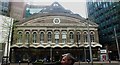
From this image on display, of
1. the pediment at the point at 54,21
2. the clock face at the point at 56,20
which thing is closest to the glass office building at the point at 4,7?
the pediment at the point at 54,21

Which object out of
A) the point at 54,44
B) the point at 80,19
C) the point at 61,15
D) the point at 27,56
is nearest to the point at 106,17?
the point at 80,19

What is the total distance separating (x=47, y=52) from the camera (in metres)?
41.8

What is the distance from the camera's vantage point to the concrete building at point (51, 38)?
136 ft

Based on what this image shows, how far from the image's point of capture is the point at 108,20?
51.3m

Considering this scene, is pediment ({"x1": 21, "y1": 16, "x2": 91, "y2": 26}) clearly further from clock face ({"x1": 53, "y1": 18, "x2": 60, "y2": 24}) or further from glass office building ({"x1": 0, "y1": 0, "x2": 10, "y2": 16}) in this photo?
glass office building ({"x1": 0, "y1": 0, "x2": 10, "y2": 16})

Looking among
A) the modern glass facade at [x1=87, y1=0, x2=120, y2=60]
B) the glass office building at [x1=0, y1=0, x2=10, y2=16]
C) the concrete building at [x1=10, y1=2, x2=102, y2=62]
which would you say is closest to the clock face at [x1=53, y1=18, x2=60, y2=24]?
the concrete building at [x1=10, y1=2, x2=102, y2=62]

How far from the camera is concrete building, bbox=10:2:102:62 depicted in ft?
136

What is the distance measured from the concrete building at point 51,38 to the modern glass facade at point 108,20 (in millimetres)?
6770

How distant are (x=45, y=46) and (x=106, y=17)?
21.8 metres

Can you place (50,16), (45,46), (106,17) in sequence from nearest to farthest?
1. (45,46)
2. (50,16)
3. (106,17)

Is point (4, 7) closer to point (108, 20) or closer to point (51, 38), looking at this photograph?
point (51, 38)

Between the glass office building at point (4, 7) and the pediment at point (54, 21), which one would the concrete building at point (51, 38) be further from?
the glass office building at point (4, 7)

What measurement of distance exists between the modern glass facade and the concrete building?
6770 mm

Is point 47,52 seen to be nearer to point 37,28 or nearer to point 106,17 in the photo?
point 37,28
